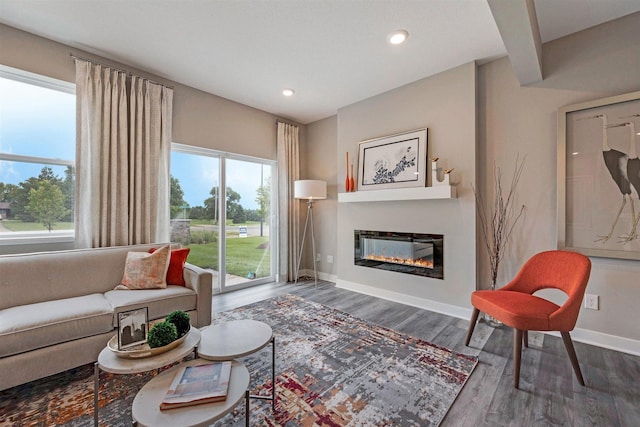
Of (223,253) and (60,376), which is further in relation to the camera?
(223,253)

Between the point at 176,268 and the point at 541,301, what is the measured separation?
311 cm

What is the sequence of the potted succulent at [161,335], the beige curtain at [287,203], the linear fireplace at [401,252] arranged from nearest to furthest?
the potted succulent at [161,335] < the linear fireplace at [401,252] < the beige curtain at [287,203]

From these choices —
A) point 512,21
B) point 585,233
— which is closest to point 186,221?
point 512,21

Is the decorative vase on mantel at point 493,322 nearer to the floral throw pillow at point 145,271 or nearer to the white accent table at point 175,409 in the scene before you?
the white accent table at point 175,409

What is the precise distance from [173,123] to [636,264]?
479cm

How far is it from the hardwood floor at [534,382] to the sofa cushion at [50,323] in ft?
7.63

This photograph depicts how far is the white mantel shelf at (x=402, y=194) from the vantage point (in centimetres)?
291

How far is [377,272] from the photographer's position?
367 cm

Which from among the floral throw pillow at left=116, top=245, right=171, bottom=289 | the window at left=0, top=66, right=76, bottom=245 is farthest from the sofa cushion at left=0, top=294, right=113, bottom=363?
the window at left=0, top=66, right=76, bottom=245

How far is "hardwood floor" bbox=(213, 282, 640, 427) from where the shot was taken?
149 cm

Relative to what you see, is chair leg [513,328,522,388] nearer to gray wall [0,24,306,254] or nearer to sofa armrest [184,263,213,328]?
sofa armrest [184,263,213,328]

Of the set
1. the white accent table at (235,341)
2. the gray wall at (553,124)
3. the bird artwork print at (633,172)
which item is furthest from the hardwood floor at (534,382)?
the white accent table at (235,341)

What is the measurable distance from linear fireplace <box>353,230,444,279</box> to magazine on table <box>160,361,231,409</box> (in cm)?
256

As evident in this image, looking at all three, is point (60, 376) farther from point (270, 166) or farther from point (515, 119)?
point (515, 119)
